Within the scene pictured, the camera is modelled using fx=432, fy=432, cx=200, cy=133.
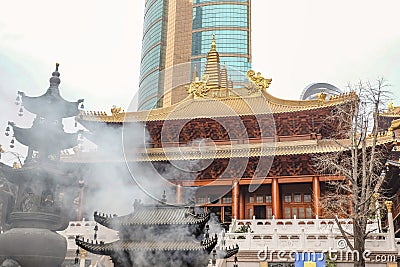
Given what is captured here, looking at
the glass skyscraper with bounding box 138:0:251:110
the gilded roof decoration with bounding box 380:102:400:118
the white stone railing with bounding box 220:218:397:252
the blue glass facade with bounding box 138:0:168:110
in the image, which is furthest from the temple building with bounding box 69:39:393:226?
the glass skyscraper with bounding box 138:0:251:110

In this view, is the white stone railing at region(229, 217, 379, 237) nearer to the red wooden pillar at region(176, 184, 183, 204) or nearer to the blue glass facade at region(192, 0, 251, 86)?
the red wooden pillar at region(176, 184, 183, 204)

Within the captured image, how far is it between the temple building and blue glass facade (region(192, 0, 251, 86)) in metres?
50.8

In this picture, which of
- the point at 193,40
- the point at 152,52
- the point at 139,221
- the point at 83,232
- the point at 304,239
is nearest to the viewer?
the point at 139,221

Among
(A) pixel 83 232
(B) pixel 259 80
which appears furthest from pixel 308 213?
(A) pixel 83 232

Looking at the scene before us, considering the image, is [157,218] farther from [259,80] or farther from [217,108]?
[259,80]

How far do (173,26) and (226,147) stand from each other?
5910 centimetres

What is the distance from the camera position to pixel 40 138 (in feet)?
26.0

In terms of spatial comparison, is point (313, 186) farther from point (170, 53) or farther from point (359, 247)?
point (170, 53)

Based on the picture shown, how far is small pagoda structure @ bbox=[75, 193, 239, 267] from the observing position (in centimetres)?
858

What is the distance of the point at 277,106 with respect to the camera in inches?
854

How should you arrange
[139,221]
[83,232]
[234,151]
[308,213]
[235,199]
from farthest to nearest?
[234,151] → [308,213] → [235,199] → [83,232] → [139,221]

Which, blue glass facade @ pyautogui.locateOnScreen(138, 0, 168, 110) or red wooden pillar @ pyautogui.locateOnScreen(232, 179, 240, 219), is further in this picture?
blue glass facade @ pyautogui.locateOnScreen(138, 0, 168, 110)

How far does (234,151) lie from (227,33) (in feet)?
187

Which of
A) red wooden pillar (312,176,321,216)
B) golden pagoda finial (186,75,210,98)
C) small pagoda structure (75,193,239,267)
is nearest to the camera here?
small pagoda structure (75,193,239,267)
